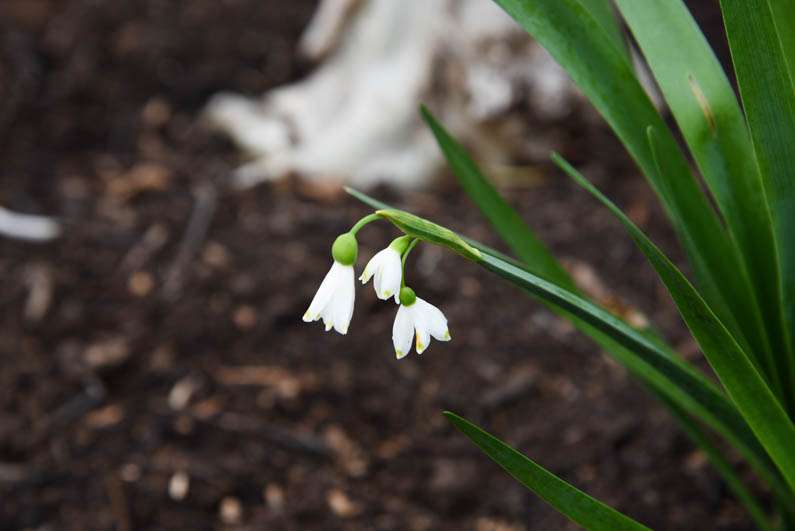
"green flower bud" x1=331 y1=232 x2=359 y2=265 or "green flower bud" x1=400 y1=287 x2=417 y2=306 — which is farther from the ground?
"green flower bud" x1=331 y1=232 x2=359 y2=265

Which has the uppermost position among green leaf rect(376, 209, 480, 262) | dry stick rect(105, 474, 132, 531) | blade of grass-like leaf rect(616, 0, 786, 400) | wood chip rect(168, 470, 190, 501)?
blade of grass-like leaf rect(616, 0, 786, 400)

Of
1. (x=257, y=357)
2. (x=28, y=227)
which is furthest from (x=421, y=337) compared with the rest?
(x=28, y=227)

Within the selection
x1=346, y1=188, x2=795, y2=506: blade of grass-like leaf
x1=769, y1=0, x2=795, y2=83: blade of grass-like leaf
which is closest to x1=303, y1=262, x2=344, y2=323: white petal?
x1=346, y1=188, x2=795, y2=506: blade of grass-like leaf

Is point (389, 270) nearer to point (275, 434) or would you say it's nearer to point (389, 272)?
point (389, 272)

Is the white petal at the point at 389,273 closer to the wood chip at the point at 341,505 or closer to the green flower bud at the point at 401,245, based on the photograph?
the green flower bud at the point at 401,245

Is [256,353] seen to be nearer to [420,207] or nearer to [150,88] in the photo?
[420,207]

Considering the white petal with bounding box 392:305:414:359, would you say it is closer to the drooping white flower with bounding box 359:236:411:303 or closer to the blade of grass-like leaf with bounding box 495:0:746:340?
the drooping white flower with bounding box 359:236:411:303

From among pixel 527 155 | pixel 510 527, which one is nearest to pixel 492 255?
pixel 510 527

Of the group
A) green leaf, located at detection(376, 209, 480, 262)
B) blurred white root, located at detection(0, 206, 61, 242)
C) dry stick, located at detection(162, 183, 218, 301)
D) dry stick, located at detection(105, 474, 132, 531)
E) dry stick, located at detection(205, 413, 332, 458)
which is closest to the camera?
green leaf, located at detection(376, 209, 480, 262)
